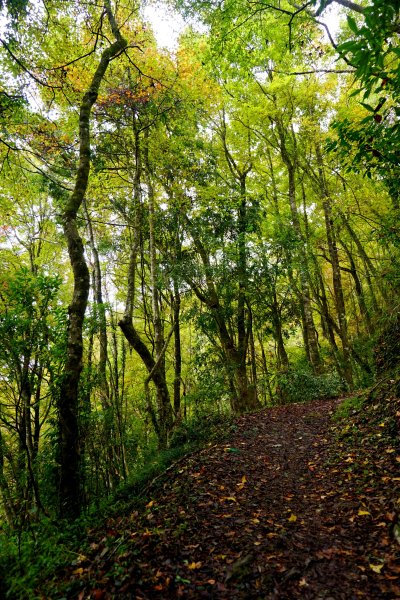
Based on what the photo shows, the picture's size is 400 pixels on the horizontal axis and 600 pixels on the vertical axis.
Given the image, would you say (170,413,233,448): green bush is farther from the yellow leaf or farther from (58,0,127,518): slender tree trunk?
the yellow leaf

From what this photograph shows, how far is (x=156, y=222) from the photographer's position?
11.0 meters

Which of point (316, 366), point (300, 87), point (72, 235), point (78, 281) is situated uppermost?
point (300, 87)

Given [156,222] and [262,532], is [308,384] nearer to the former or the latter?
[156,222]

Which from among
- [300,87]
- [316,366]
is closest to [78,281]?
[316,366]

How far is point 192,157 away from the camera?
10633 millimetres

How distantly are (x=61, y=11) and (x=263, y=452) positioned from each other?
9128 mm

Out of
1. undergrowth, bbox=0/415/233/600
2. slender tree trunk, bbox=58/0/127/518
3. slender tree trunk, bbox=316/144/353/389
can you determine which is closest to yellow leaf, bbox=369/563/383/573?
undergrowth, bbox=0/415/233/600

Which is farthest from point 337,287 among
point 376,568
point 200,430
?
point 376,568

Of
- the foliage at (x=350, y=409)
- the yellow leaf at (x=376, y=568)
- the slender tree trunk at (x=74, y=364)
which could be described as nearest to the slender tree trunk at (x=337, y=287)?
the foliage at (x=350, y=409)

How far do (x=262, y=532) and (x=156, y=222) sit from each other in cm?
937

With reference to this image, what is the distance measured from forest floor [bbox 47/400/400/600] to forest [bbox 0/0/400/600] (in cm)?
41

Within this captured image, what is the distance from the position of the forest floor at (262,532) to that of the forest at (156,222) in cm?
41

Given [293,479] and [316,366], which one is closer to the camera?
[293,479]

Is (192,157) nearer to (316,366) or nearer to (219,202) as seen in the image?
(219,202)
